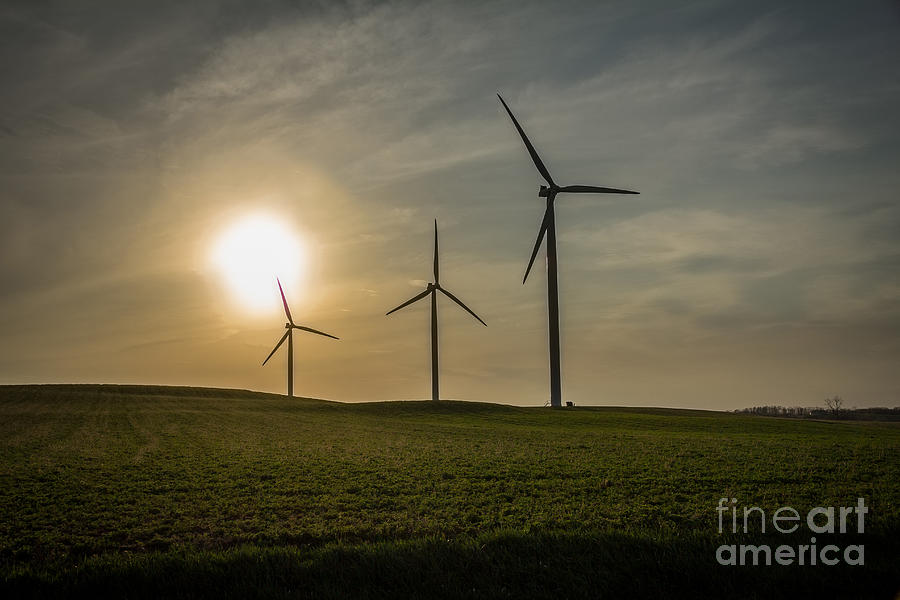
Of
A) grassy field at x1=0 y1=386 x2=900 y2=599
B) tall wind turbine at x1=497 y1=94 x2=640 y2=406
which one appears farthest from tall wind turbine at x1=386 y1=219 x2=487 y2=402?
grassy field at x1=0 y1=386 x2=900 y2=599

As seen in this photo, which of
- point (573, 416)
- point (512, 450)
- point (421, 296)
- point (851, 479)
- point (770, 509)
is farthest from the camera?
point (421, 296)

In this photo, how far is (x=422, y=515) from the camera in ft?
45.8

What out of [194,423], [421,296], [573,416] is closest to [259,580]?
[194,423]

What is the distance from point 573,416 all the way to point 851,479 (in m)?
39.9

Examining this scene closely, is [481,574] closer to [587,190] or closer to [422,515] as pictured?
[422,515]

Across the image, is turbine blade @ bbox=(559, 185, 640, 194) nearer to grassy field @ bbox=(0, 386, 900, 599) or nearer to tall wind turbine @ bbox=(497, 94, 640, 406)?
tall wind turbine @ bbox=(497, 94, 640, 406)

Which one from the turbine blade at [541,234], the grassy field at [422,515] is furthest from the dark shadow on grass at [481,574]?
the turbine blade at [541,234]

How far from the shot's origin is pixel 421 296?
8769cm

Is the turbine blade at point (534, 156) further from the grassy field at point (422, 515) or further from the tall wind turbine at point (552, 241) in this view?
the grassy field at point (422, 515)

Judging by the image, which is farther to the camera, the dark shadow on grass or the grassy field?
the grassy field

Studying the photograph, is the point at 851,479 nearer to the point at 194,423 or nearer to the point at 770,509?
the point at 770,509

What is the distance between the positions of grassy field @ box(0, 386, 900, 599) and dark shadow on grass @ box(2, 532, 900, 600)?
0.03m

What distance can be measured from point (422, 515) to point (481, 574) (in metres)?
5.67

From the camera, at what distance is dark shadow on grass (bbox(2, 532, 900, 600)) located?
7.89 metres
